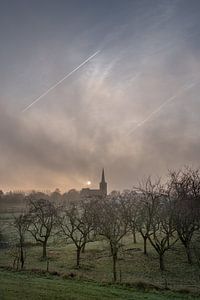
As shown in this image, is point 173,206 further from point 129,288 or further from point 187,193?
→ point 129,288

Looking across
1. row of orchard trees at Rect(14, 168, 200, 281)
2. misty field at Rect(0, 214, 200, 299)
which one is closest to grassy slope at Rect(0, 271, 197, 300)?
misty field at Rect(0, 214, 200, 299)

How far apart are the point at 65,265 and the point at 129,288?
21.5 metres

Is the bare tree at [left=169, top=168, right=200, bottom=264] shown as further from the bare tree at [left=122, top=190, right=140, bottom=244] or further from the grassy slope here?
the grassy slope

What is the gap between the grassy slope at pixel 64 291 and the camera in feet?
82.9

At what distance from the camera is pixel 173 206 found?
5534 cm

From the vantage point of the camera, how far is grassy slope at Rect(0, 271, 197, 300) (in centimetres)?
2527

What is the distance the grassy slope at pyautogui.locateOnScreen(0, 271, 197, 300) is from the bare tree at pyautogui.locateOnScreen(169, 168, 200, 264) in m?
23.1

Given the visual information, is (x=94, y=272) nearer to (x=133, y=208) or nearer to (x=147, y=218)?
(x=147, y=218)

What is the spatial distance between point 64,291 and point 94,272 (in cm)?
1868

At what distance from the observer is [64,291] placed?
1077 inches

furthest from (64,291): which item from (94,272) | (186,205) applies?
(186,205)

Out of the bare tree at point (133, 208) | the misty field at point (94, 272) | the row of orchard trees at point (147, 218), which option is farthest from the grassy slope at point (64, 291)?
the bare tree at point (133, 208)

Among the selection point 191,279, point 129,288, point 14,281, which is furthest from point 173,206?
point 14,281

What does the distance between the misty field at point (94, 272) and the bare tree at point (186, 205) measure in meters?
3.87
